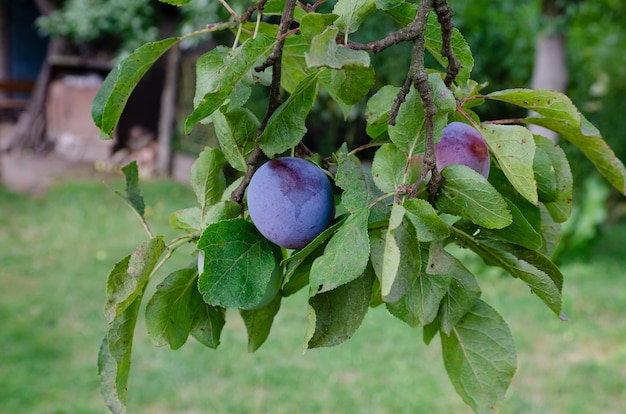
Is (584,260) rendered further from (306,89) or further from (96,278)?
(306,89)

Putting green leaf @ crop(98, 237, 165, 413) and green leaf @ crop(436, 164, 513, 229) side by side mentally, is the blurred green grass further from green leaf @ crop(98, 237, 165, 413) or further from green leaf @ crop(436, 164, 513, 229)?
green leaf @ crop(436, 164, 513, 229)

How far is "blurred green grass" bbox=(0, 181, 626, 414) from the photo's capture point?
2680 mm

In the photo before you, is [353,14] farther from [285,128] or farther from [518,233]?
[518,233]

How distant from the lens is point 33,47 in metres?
10.5

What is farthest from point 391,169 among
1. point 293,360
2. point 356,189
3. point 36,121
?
point 36,121

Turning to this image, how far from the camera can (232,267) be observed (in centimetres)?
54

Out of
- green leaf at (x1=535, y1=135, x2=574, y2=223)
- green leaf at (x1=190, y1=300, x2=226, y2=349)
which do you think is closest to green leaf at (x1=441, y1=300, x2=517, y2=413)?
green leaf at (x1=535, y1=135, x2=574, y2=223)

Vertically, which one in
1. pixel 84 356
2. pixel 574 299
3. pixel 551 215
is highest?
Result: pixel 551 215

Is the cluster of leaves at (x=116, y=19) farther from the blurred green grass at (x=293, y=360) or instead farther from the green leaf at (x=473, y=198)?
the green leaf at (x=473, y=198)

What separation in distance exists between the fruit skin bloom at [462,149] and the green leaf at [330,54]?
13cm

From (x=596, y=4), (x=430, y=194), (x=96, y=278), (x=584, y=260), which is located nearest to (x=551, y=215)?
(x=430, y=194)

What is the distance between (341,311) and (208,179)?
0.19m

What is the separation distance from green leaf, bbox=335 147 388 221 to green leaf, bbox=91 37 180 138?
196 mm

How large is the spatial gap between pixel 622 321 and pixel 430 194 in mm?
3408
